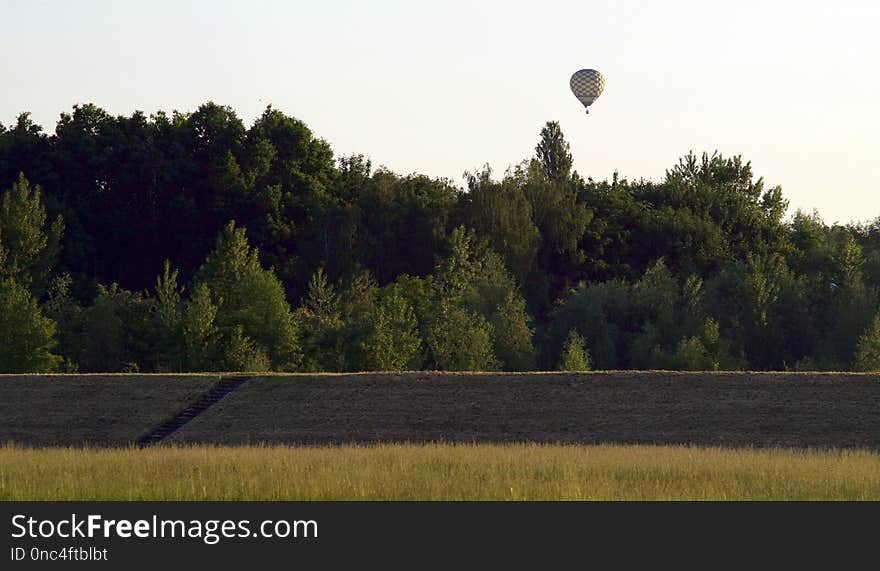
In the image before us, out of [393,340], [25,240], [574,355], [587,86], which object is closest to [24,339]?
[25,240]

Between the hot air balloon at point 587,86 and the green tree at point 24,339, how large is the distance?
3129 centimetres

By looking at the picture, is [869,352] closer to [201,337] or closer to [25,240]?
[201,337]

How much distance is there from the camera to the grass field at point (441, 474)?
29109 millimetres

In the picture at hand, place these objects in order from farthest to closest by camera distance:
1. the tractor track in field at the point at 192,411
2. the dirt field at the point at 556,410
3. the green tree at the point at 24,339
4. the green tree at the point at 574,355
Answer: the green tree at the point at 24,339
the green tree at the point at 574,355
the tractor track in field at the point at 192,411
the dirt field at the point at 556,410

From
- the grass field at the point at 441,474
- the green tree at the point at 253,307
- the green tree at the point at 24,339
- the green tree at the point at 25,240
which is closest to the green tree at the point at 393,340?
the green tree at the point at 253,307

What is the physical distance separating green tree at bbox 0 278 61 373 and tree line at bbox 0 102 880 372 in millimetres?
96

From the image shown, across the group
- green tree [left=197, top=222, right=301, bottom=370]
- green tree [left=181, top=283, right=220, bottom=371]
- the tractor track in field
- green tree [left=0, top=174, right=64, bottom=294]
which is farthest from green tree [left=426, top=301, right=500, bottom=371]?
green tree [left=0, top=174, right=64, bottom=294]

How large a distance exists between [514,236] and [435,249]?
5155 mm

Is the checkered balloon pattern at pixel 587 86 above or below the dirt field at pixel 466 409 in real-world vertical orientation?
above

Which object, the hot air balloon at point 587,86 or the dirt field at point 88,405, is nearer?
the dirt field at point 88,405

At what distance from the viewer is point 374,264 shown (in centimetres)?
9250

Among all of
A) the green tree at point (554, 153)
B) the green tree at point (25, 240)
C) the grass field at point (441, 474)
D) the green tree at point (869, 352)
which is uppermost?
the green tree at point (554, 153)

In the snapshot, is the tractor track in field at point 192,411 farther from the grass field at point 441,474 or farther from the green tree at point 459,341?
the green tree at point 459,341
